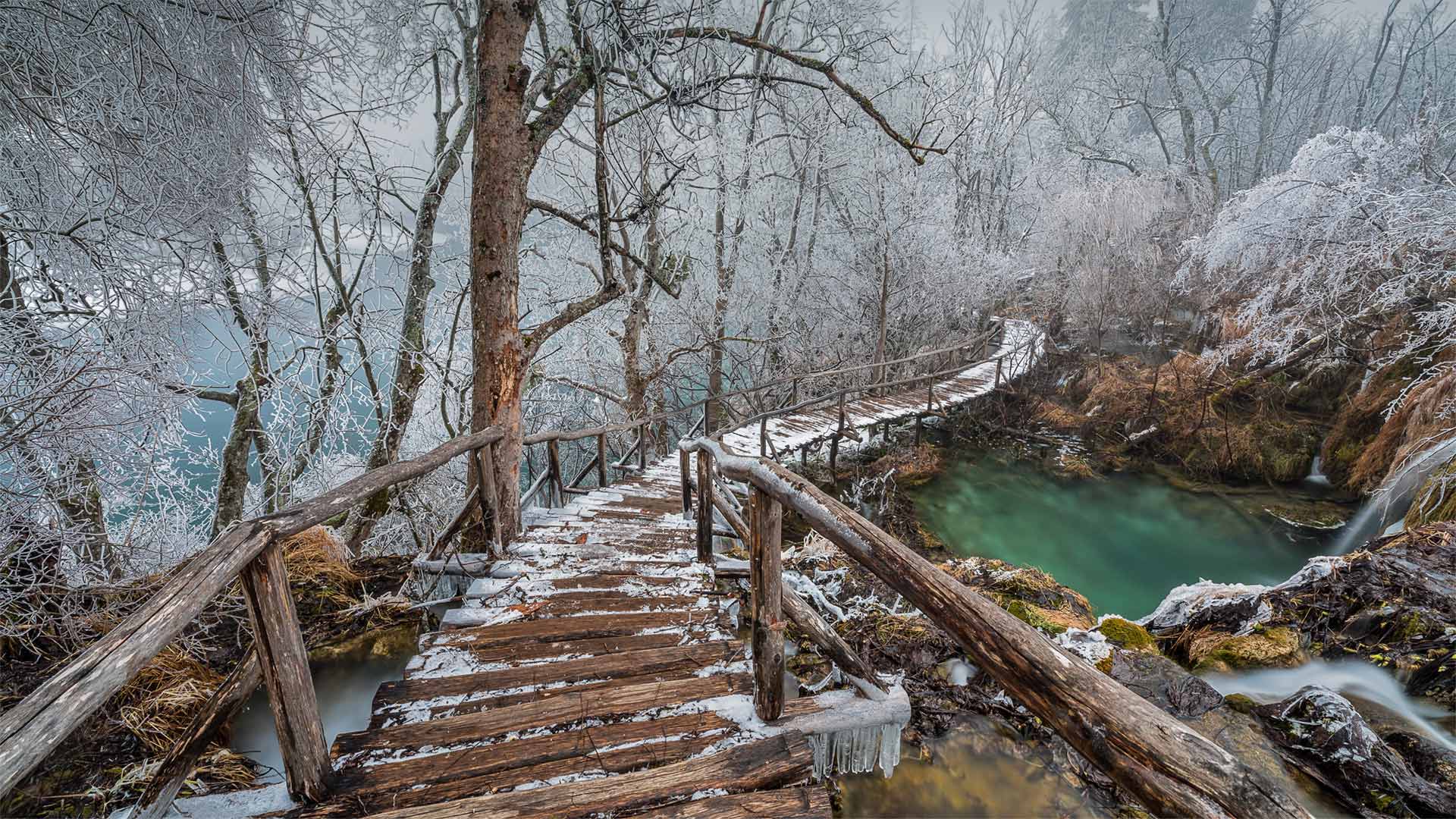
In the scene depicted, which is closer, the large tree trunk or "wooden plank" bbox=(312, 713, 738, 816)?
"wooden plank" bbox=(312, 713, 738, 816)

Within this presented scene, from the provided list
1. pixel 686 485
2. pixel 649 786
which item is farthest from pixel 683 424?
pixel 649 786

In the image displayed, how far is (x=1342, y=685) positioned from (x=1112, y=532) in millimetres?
6399

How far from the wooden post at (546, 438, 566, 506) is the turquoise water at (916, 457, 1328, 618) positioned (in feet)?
20.4

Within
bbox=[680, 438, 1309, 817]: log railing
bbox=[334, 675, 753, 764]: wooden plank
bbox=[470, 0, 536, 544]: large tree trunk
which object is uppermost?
bbox=[470, 0, 536, 544]: large tree trunk

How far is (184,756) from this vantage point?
62.8 inches

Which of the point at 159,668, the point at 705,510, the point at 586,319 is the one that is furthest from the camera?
the point at 586,319

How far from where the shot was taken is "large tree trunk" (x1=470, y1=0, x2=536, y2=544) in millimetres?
3660

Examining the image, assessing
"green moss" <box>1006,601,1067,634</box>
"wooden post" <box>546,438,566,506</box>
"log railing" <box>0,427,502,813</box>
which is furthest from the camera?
"wooden post" <box>546,438,566,506</box>

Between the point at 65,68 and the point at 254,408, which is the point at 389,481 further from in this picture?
the point at 254,408

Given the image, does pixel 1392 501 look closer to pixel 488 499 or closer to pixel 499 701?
Answer: pixel 499 701

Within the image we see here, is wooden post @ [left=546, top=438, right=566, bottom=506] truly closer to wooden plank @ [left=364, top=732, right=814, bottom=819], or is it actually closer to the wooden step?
the wooden step

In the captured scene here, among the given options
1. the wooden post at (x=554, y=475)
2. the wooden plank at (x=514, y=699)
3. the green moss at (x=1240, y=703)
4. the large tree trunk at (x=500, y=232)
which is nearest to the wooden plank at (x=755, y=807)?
the wooden plank at (x=514, y=699)

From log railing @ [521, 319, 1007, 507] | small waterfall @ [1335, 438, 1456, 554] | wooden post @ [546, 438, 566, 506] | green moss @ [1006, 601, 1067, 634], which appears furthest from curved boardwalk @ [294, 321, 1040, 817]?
small waterfall @ [1335, 438, 1456, 554]

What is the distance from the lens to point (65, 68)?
110 inches
